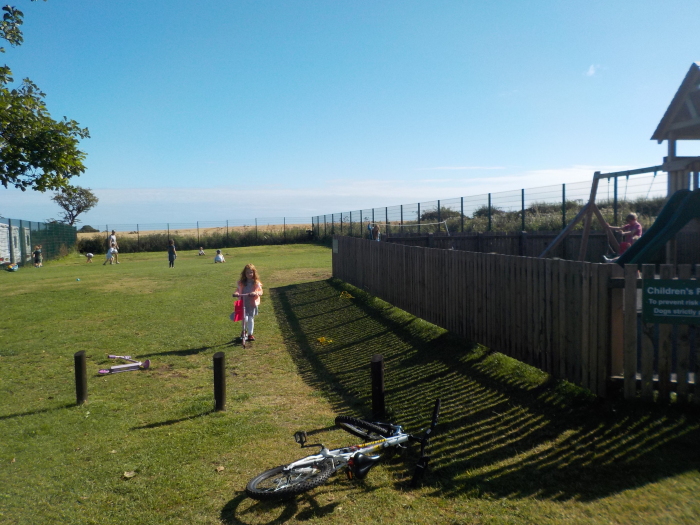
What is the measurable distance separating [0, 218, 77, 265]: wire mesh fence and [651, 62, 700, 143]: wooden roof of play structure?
3270 cm

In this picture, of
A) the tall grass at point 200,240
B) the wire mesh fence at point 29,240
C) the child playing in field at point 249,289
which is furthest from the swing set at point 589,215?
the tall grass at point 200,240

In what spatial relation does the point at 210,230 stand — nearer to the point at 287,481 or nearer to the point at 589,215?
the point at 589,215

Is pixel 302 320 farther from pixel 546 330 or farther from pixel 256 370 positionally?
pixel 546 330

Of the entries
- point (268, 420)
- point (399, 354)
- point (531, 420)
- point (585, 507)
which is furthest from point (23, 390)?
point (585, 507)

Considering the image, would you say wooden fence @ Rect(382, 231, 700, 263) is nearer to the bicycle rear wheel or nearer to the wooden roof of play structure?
the wooden roof of play structure

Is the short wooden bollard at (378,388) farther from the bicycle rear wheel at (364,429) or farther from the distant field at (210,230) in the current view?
the distant field at (210,230)

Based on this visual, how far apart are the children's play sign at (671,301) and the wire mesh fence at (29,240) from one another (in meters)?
34.5

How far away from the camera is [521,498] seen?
14.6 ft

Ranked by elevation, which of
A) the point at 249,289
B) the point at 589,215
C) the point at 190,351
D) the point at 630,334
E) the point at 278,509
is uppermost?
the point at 589,215

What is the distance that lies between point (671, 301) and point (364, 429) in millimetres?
3194

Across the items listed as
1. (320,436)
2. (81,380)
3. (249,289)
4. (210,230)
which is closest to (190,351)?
(249,289)

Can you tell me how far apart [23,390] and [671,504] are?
28.2 ft

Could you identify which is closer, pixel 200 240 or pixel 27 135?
pixel 27 135

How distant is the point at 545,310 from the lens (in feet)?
22.9
